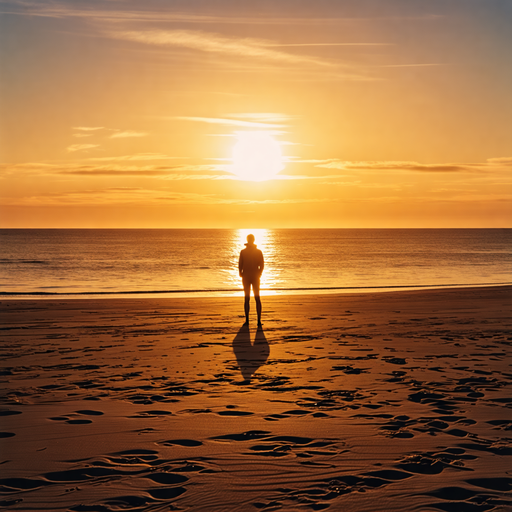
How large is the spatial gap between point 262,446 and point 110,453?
1.37 m

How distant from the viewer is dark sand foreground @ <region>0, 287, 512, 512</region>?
13.4 ft

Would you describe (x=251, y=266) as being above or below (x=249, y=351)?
above

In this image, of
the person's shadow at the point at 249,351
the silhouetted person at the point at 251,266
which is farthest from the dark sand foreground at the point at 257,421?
the silhouetted person at the point at 251,266

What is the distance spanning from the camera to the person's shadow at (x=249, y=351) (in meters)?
8.50

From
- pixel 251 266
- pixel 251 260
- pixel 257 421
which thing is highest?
pixel 251 260

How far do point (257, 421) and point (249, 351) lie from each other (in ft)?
13.8

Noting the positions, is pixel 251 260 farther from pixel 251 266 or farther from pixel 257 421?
pixel 257 421

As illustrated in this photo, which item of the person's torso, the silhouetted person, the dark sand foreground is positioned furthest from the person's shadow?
the person's torso

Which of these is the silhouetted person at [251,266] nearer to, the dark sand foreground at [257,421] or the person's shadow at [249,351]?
the person's shadow at [249,351]

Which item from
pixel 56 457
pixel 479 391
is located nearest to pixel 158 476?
pixel 56 457

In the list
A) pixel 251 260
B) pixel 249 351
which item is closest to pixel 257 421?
pixel 249 351

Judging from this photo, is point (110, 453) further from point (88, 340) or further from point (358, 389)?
point (88, 340)

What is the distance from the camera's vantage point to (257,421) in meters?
5.77

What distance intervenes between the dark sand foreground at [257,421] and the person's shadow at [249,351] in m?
0.05
